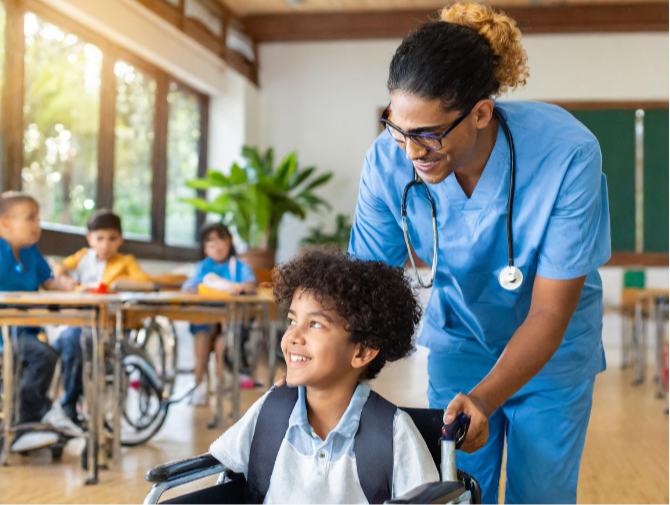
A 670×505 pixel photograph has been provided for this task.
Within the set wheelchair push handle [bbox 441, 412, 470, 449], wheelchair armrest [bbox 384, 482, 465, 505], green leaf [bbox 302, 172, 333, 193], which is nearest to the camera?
wheelchair armrest [bbox 384, 482, 465, 505]

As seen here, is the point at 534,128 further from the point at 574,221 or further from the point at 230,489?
the point at 230,489

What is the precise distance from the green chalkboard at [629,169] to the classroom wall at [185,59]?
336cm

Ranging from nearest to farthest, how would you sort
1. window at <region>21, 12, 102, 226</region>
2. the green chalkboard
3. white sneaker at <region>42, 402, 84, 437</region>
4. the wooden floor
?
the wooden floor
white sneaker at <region>42, 402, 84, 437</region>
window at <region>21, 12, 102, 226</region>
the green chalkboard

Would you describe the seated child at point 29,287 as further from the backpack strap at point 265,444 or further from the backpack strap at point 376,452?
the backpack strap at point 376,452

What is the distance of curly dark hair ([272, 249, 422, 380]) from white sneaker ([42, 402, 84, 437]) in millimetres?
1830

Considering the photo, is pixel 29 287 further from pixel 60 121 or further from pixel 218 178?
pixel 218 178

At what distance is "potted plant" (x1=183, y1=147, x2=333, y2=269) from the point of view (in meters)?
6.61

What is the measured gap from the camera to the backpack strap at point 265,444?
1170 millimetres

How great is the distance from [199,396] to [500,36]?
11.9 ft

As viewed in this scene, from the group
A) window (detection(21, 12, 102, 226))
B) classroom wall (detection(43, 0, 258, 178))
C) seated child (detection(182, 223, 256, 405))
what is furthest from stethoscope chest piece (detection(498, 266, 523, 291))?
classroom wall (detection(43, 0, 258, 178))

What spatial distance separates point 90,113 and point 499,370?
16.3ft

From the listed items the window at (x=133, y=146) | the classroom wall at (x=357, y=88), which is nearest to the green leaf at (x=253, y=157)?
the window at (x=133, y=146)

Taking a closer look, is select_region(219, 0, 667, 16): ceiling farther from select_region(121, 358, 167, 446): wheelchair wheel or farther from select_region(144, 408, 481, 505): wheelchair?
select_region(144, 408, 481, 505): wheelchair

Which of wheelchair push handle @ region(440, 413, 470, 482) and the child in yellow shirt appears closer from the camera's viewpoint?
wheelchair push handle @ region(440, 413, 470, 482)
